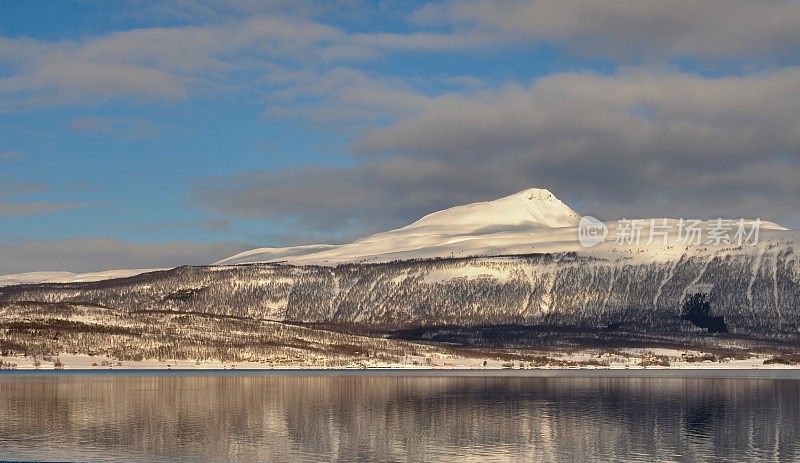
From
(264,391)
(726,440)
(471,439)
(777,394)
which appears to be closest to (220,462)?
(471,439)

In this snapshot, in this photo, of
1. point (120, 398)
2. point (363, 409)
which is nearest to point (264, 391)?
point (120, 398)

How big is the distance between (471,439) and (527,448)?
24.0 feet

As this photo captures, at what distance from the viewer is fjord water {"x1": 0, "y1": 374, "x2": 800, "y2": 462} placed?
293 ft

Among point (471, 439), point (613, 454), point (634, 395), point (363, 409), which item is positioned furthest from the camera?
point (634, 395)

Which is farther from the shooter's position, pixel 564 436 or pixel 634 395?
pixel 634 395

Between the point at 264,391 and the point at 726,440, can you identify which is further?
the point at 264,391

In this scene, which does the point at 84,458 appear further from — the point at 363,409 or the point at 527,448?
the point at 363,409

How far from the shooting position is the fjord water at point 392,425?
89.2m

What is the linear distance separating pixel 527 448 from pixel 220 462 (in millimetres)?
26420

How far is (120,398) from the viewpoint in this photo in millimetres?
150000

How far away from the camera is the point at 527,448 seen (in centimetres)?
9338

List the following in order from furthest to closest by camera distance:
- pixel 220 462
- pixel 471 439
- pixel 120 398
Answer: pixel 120 398, pixel 471 439, pixel 220 462

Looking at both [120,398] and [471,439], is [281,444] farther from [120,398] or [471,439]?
[120,398]

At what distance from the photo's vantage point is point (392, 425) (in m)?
111
